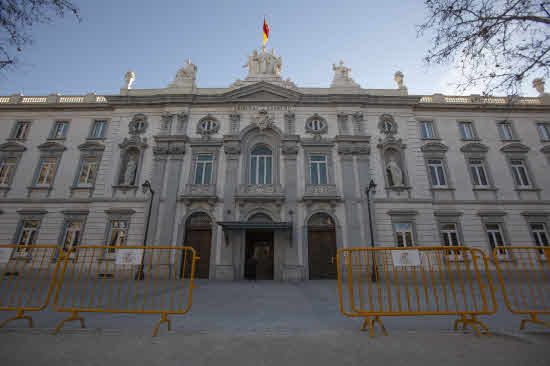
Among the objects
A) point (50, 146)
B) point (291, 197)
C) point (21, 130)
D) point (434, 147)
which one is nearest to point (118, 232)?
point (50, 146)

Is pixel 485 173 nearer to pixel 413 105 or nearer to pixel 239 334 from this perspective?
pixel 413 105

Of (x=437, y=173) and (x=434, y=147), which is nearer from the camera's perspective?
(x=437, y=173)

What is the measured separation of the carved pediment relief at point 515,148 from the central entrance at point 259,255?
60.3 ft

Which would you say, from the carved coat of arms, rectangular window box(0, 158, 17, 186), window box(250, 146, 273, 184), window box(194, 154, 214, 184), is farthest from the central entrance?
rectangular window box(0, 158, 17, 186)

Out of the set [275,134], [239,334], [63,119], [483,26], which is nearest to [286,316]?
[239,334]

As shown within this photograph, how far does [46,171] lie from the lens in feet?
58.0

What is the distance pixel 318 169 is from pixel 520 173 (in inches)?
583

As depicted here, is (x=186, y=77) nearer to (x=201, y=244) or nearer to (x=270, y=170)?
(x=270, y=170)

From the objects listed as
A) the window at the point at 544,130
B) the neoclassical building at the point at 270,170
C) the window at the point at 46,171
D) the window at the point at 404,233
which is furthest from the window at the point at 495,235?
the window at the point at 46,171

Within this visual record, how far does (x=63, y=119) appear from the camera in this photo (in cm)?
1919

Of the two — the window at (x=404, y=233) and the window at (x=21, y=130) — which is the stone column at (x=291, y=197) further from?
the window at (x=21, y=130)

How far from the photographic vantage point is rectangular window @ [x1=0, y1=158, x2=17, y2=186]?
17453 millimetres

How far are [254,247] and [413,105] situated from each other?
16.2 meters

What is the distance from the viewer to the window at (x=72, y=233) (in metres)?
16.0
